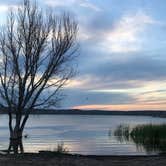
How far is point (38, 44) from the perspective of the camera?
2538 centimetres

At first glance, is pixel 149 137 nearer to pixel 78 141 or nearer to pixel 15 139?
pixel 78 141

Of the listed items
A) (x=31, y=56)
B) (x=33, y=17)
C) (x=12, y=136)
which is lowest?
(x=12, y=136)

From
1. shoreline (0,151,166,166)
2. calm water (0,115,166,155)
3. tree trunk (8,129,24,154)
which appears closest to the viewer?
shoreline (0,151,166,166)

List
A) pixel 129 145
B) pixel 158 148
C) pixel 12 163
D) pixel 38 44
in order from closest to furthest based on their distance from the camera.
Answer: pixel 12 163, pixel 38 44, pixel 158 148, pixel 129 145

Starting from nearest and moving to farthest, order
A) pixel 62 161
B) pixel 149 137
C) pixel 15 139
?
pixel 62 161
pixel 15 139
pixel 149 137

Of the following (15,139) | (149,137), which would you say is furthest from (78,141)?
(15,139)

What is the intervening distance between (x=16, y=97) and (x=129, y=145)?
13.2m

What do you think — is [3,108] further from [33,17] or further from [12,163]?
[12,163]

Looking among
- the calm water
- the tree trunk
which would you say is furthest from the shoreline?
the calm water

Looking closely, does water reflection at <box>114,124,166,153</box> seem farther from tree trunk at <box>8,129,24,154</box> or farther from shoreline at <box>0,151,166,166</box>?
shoreline at <box>0,151,166,166</box>

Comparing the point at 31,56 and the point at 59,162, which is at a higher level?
the point at 31,56

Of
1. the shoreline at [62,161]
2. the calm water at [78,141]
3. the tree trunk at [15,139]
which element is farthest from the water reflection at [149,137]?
the shoreline at [62,161]

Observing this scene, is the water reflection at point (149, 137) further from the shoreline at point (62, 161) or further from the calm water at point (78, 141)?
the shoreline at point (62, 161)

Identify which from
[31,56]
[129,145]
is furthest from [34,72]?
[129,145]
